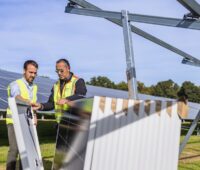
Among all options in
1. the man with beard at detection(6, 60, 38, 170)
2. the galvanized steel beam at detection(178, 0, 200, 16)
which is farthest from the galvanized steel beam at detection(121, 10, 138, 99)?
the galvanized steel beam at detection(178, 0, 200, 16)

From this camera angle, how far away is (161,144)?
2996 mm

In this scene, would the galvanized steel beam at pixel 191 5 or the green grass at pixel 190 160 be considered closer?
the galvanized steel beam at pixel 191 5

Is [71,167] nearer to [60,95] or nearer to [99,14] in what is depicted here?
[60,95]

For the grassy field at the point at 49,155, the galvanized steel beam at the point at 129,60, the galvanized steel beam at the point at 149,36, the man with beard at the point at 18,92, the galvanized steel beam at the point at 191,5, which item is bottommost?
the grassy field at the point at 49,155

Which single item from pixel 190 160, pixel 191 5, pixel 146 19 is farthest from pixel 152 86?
pixel 191 5

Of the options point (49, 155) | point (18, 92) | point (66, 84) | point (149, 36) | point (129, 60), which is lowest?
point (49, 155)

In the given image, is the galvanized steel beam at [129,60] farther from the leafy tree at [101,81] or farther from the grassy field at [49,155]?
the leafy tree at [101,81]

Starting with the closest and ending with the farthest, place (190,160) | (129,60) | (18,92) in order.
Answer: (18,92), (129,60), (190,160)

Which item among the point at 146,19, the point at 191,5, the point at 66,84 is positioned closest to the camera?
the point at 191,5

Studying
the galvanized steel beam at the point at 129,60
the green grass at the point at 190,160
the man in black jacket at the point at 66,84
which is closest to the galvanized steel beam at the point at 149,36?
the galvanized steel beam at the point at 129,60

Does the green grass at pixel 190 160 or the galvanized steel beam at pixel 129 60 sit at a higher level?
the galvanized steel beam at pixel 129 60

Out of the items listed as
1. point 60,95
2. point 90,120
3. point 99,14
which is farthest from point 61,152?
point 99,14

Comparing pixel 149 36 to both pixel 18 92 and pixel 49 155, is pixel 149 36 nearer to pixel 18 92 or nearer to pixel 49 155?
pixel 18 92

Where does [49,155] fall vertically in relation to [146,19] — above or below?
below
